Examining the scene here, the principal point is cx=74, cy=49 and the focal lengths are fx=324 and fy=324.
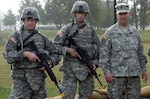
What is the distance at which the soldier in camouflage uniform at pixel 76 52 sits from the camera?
13.3ft

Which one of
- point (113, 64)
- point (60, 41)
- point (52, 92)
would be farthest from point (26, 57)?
point (52, 92)

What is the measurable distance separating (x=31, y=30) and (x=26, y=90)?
69 centimetres

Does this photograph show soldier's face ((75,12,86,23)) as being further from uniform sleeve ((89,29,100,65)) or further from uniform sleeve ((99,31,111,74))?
uniform sleeve ((99,31,111,74))

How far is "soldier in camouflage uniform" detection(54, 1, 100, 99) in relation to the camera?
405 centimetres

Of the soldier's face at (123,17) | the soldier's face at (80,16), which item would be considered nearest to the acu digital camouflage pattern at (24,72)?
the soldier's face at (80,16)

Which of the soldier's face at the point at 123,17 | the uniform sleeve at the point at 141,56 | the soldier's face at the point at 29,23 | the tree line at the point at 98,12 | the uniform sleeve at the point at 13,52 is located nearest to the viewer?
the uniform sleeve at the point at 13,52

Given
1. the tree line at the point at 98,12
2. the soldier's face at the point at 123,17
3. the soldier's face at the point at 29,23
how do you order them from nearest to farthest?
1. the soldier's face at the point at 29,23
2. the soldier's face at the point at 123,17
3. the tree line at the point at 98,12

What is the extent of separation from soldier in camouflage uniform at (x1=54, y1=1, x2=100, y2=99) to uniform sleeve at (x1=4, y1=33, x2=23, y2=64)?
24.2 inches

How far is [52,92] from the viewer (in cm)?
607

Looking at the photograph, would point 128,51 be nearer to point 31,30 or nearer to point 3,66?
point 31,30

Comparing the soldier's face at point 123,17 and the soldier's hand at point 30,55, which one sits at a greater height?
the soldier's face at point 123,17

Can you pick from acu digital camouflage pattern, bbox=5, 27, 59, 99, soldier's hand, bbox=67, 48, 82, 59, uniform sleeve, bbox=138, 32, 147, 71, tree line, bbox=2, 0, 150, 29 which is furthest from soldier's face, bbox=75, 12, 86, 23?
tree line, bbox=2, 0, 150, 29

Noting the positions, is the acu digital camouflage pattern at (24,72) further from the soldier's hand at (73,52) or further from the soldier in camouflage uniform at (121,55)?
the soldier in camouflage uniform at (121,55)

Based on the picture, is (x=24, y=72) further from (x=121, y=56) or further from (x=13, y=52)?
(x=121, y=56)
